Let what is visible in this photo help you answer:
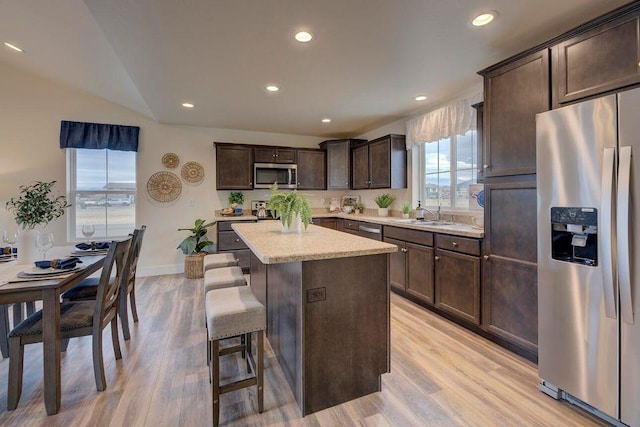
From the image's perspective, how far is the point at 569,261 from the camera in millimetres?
1681

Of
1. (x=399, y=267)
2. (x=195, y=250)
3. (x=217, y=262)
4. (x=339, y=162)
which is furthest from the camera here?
(x=339, y=162)

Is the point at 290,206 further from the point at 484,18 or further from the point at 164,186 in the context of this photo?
the point at 164,186

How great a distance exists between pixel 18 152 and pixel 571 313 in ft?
20.6

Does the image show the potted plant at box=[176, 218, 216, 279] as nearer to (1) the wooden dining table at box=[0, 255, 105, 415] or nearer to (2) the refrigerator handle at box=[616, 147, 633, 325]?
(1) the wooden dining table at box=[0, 255, 105, 415]

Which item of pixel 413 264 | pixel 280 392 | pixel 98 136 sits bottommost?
pixel 280 392

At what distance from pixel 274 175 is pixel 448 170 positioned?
2808mm

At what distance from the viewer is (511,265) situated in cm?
A: 224

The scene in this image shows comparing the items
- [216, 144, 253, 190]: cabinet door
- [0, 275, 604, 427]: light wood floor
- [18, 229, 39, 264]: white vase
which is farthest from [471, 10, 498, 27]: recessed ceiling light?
[216, 144, 253, 190]: cabinet door

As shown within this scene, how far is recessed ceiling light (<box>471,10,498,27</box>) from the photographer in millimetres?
1913

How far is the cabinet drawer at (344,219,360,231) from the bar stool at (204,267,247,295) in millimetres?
2456

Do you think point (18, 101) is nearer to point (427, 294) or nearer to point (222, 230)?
point (222, 230)

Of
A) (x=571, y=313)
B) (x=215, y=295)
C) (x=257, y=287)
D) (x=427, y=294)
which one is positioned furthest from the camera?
(x=427, y=294)

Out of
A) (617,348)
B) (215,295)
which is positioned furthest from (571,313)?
(215,295)

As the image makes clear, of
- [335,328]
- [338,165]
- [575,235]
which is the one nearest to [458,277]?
[575,235]
